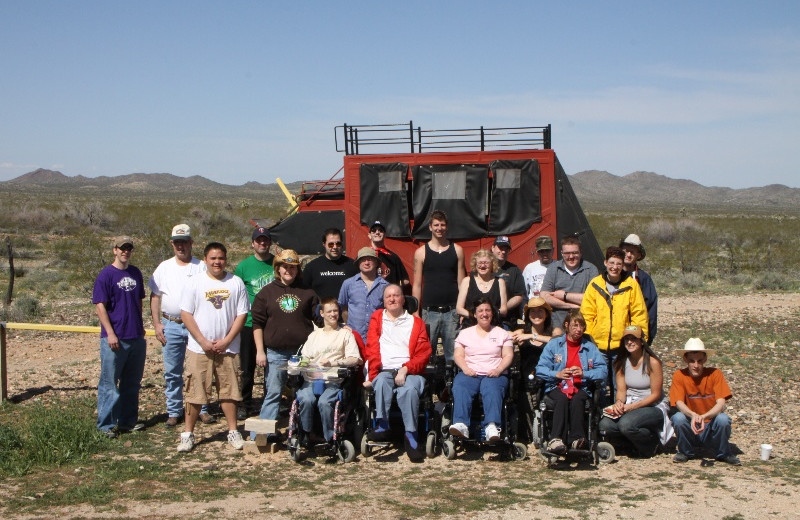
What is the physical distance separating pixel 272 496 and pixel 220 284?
1.93 meters

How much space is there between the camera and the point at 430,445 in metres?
6.43

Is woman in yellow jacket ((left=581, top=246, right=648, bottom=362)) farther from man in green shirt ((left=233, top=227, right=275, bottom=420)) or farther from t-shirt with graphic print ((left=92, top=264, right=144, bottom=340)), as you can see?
t-shirt with graphic print ((left=92, top=264, right=144, bottom=340))

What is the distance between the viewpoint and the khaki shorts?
672 centimetres

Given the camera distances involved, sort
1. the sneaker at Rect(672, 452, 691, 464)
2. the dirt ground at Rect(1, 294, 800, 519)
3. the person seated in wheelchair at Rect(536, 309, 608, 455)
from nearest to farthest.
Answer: the dirt ground at Rect(1, 294, 800, 519) → the person seated in wheelchair at Rect(536, 309, 608, 455) → the sneaker at Rect(672, 452, 691, 464)

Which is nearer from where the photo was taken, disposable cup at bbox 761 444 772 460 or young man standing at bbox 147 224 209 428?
disposable cup at bbox 761 444 772 460

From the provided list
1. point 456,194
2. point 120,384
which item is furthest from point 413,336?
point 456,194

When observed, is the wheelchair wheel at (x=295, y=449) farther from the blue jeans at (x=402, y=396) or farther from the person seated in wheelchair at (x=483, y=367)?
the person seated in wheelchair at (x=483, y=367)

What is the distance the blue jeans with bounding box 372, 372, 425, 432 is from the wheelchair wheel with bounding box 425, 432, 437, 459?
0.17 m

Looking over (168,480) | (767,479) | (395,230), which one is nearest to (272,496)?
(168,480)

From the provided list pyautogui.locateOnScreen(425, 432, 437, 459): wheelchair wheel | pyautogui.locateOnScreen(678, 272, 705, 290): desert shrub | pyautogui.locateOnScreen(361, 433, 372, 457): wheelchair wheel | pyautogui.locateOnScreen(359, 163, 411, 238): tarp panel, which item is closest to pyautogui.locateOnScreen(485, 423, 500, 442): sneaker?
pyautogui.locateOnScreen(425, 432, 437, 459): wheelchair wheel

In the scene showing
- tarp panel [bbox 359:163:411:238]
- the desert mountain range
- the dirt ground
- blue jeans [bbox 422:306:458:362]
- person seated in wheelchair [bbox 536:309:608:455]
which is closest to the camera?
the dirt ground

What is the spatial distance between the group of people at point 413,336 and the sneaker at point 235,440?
1 centimetres

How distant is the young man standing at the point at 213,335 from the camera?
21.8 ft

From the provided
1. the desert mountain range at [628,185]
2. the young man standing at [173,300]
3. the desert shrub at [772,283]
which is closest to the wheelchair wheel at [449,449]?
the young man standing at [173,300]
